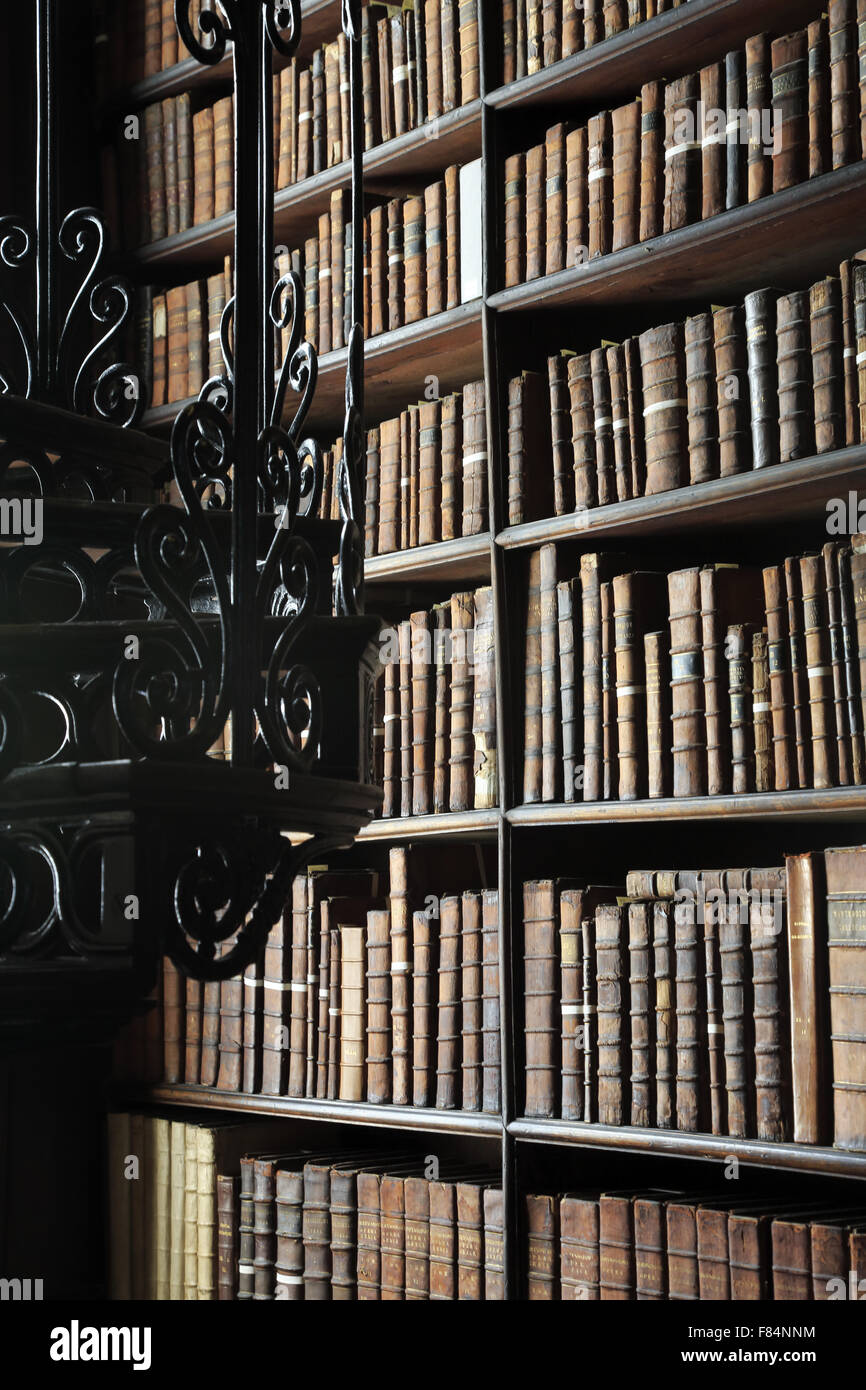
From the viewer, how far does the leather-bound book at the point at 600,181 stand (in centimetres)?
197

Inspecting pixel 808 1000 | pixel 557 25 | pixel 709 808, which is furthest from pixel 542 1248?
pixel 557 25

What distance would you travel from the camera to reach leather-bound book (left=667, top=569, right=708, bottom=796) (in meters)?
1.82

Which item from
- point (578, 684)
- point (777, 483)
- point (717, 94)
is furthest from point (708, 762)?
point (717, 94)

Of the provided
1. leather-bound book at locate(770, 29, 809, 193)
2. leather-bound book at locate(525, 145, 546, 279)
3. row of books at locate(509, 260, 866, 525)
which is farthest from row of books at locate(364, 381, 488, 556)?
leather-bound book at locate(770, 29, 809, 193)

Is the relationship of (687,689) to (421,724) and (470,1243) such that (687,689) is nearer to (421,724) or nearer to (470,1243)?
(421,724)

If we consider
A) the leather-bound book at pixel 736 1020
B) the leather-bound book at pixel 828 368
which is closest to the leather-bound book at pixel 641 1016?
the leather-bound book at pixel 736 1020

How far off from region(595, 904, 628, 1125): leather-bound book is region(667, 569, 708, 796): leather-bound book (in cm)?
20

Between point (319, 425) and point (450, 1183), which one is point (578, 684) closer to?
point (450, 1183)

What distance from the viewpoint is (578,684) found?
1.96 metres

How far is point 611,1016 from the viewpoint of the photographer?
184 cm

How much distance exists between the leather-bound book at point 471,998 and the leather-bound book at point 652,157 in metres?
0.95

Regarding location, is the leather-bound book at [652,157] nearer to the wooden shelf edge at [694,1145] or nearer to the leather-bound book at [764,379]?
the leather-bound book at [764,379]

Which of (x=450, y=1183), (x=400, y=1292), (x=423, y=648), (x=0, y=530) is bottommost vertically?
(x=400, y=1292)

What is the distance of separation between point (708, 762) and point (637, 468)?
0.41 metres
